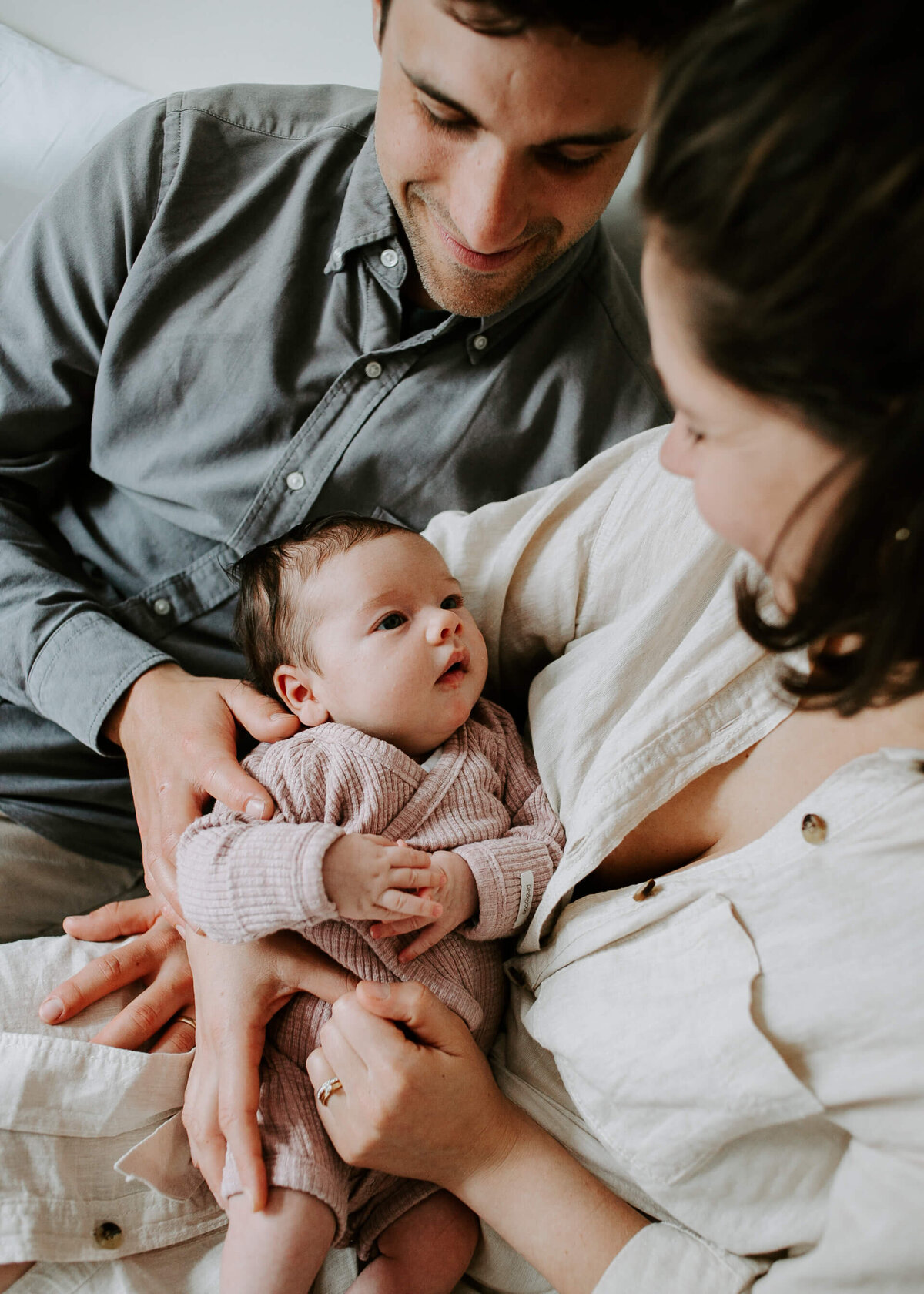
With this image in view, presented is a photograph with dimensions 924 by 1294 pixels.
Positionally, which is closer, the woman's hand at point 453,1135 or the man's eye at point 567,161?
the woman's hand at point 453,1135

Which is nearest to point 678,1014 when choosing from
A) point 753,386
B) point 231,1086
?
point 231,1086

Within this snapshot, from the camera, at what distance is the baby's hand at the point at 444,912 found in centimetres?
98

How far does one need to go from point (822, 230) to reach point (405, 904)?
69cm

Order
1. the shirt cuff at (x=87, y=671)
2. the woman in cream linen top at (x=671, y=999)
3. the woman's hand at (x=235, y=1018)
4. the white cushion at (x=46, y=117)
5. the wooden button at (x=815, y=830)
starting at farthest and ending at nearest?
1. the white cushion at (x=46, y=117)
2. the shirt cuff at (x=87, y=671)
3. the woman's hand at (x=235, y=1018)
4. the wooden button at (x=815, y=830)
5. the woman in cream linen top at (x=671, y=999)

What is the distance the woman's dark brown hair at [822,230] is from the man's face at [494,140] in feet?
1.30

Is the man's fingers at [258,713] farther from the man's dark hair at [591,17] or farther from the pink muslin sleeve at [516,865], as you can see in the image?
the man's dark hair at [591,17]

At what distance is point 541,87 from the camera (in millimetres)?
946

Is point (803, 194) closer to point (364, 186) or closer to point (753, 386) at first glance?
point (753, 386)

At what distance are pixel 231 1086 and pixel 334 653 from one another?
1.64 feet

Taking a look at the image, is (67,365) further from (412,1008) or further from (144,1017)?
(412,1008)

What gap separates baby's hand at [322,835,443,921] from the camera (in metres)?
0.90

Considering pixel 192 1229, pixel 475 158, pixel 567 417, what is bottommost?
pixel 192 1229

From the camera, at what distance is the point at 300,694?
1.19 m

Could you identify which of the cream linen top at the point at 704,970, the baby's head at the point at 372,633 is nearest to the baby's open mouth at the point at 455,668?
the baby's head at the point at 372,633
